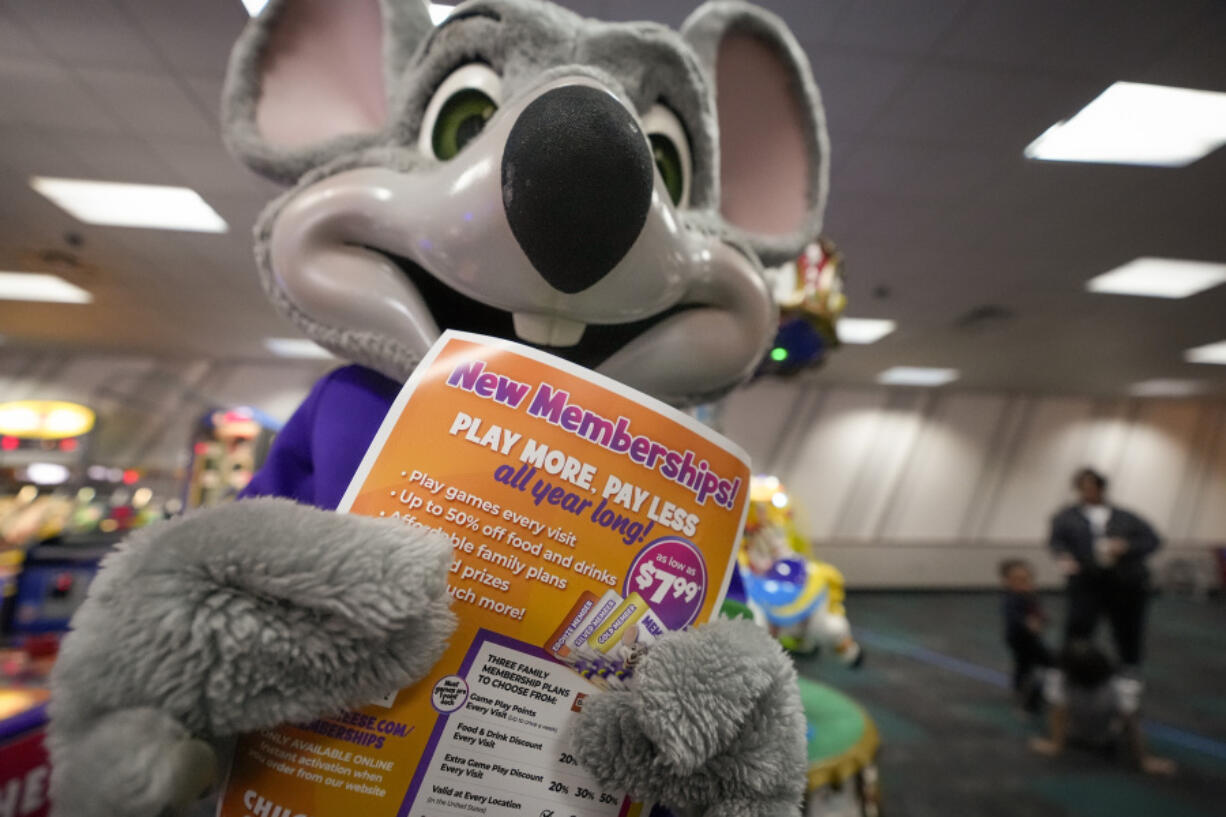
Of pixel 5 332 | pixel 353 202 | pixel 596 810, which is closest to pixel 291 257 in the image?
pixel 353 202

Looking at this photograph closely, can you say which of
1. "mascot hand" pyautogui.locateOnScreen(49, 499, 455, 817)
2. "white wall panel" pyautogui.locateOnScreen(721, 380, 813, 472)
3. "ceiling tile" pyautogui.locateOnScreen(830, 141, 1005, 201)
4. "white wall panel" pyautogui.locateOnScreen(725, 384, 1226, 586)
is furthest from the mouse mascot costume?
"white wall panel" pyautogui.locateOnScreen(721, 380, 813, 472)

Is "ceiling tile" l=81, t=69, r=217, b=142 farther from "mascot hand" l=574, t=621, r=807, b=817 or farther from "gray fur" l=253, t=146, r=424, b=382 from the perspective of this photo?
"mascot hand" l=574, t=621, r=807, b=817

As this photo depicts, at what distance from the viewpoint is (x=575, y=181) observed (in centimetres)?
41

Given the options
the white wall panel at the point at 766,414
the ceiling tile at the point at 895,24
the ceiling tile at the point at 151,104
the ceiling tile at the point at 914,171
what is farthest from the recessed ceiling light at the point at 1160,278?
the ceiling tile at the point at 151,104

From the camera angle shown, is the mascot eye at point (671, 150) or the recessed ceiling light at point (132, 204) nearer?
the mascot eye at point (671, 150)

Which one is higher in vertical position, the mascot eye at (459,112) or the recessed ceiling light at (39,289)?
the mascot eye at (459,112)

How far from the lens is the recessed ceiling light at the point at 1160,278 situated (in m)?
3.05

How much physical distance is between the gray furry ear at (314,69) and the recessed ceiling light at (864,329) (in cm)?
394

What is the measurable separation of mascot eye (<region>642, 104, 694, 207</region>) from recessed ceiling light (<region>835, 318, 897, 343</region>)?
3853 millimetres

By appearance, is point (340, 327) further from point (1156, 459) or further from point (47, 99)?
point (1156, 459)

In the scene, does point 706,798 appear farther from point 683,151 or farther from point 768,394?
point 768,394

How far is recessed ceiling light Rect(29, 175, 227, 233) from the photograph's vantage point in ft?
8.66

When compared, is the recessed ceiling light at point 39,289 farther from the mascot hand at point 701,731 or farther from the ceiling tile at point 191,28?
the mascot hand at point 701,731

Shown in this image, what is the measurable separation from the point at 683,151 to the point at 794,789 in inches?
21.5
